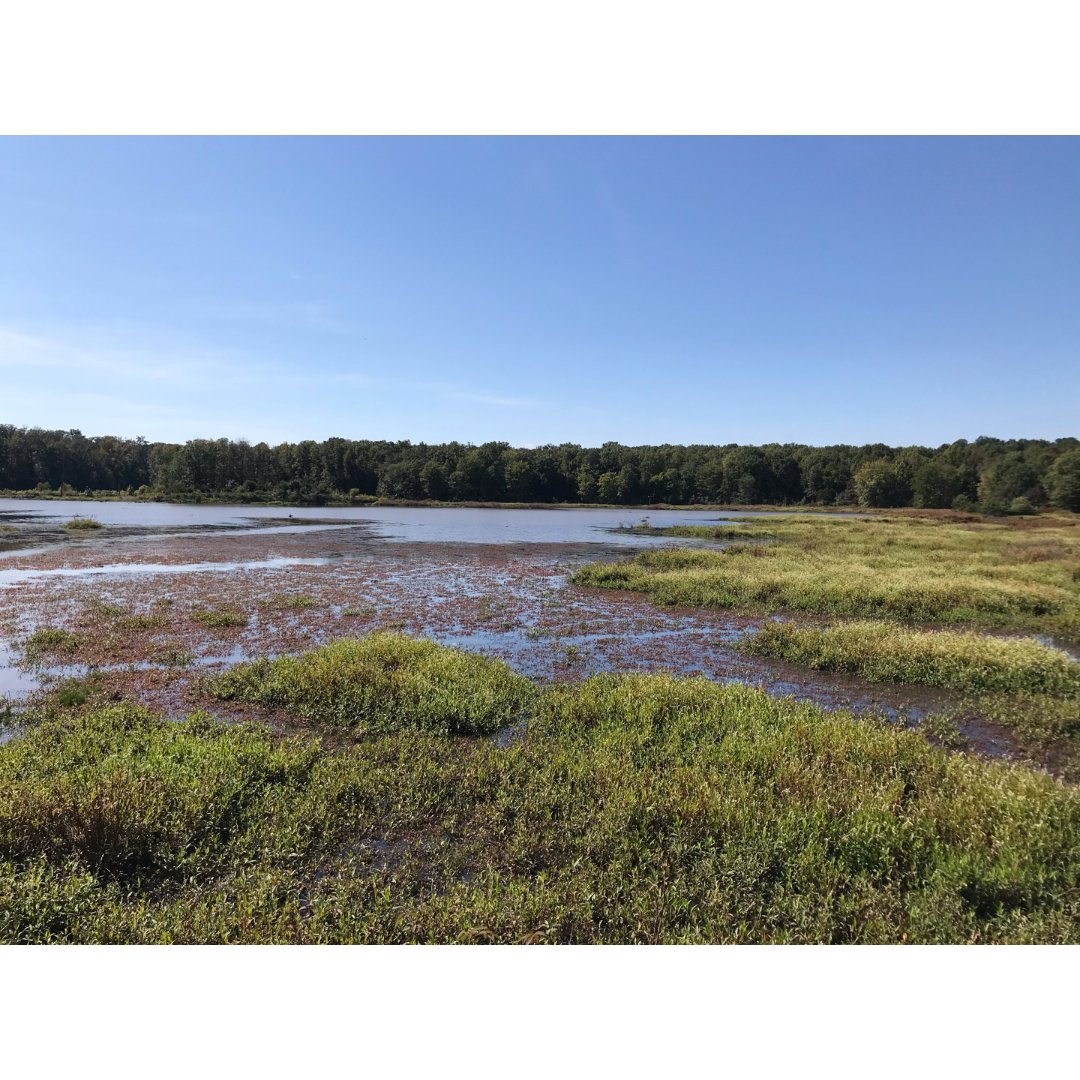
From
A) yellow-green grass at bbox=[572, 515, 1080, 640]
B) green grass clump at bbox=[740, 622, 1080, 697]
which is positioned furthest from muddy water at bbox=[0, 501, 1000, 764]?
yellow-green grass at bbox=[572, 515, 1080, 640]

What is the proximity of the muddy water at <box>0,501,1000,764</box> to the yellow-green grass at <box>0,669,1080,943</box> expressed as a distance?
4323mm

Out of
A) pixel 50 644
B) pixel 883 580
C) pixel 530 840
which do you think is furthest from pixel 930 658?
pixel 50 644

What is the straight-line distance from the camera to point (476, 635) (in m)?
19.3

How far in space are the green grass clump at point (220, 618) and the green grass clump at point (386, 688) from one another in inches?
240

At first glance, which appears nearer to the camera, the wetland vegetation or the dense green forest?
the wetland vegetation

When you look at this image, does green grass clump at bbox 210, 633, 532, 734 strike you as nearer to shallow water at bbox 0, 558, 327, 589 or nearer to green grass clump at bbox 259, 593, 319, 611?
green grass clump at bbox 259, 593, 319, 611

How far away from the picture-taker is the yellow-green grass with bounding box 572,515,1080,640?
72.7ft

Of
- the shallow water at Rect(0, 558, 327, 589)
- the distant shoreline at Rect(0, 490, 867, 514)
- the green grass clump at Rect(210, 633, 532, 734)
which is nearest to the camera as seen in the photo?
the green grass clump at Rect(210, 633, 532, 734)

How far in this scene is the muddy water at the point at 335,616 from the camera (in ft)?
46.6

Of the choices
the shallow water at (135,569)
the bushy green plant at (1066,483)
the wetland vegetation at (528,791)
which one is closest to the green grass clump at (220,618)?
the wetland vegetation at (528,791)

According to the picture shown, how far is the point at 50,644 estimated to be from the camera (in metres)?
16.4

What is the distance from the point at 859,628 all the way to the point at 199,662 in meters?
19.4

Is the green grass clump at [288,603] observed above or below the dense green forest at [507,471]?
below

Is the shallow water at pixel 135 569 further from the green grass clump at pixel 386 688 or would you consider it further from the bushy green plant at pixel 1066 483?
the bushy green plant at pixel 1066 483
